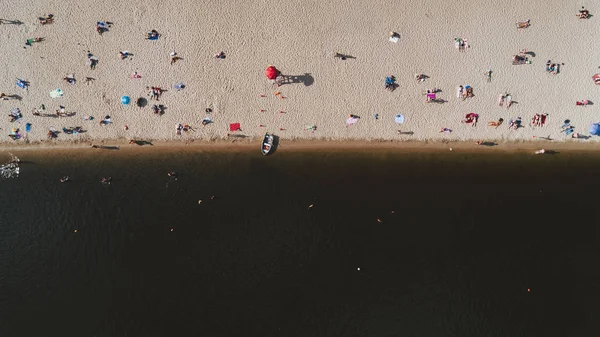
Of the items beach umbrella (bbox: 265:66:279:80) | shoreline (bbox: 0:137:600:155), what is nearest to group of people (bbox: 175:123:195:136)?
shoreline (bbox: 0:137:600:155)

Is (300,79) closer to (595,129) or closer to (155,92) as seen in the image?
(155,92)

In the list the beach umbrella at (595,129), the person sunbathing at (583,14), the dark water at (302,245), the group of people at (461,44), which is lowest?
the dark water at (302,245)

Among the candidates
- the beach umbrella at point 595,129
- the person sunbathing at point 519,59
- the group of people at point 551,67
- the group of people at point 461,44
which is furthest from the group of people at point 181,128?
the beach umbrella at point 595,129

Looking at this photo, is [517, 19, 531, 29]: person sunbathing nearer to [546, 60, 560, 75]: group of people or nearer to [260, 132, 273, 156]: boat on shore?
[546, 60, 560, 75]: group of people

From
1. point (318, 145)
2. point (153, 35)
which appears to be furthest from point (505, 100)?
point (153, 35)

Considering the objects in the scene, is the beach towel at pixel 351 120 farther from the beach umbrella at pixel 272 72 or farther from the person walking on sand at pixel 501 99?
the person walking on sand at pixel 501 99
